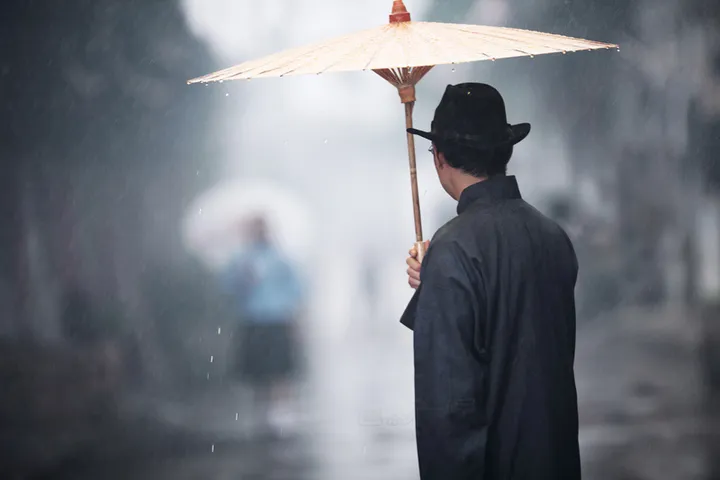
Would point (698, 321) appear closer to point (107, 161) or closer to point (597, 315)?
point (597, 315)

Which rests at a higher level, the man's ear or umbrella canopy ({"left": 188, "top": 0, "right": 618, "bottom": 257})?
umbrella canopy ({"left": 188, "top": 0, "right": 618, "bottom": 257})

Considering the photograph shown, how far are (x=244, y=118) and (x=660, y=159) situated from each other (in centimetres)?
274

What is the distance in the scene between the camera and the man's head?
2121 millimetres

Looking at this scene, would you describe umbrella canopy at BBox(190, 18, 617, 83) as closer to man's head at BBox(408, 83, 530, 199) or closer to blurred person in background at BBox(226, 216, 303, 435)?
man's head at BBox(408, 83, 530, 199)

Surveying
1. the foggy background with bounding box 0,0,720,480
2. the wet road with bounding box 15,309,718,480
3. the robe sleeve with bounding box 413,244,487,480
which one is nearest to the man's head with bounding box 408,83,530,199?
the robe sleeve with bounding box 413,244,487,480

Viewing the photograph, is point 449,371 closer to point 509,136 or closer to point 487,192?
point 487,192

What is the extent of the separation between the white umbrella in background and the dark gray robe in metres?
3.94

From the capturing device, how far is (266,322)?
620 cm

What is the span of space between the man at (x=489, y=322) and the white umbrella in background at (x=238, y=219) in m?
3.93

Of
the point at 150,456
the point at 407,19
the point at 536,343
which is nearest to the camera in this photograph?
the point at 536,343

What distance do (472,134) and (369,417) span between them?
4.28 metres

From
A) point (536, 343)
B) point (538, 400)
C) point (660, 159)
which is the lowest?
point (538, 400)

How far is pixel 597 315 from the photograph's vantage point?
6246 millimetres

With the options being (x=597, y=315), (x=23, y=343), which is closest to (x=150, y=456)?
(x=23, y=343)
